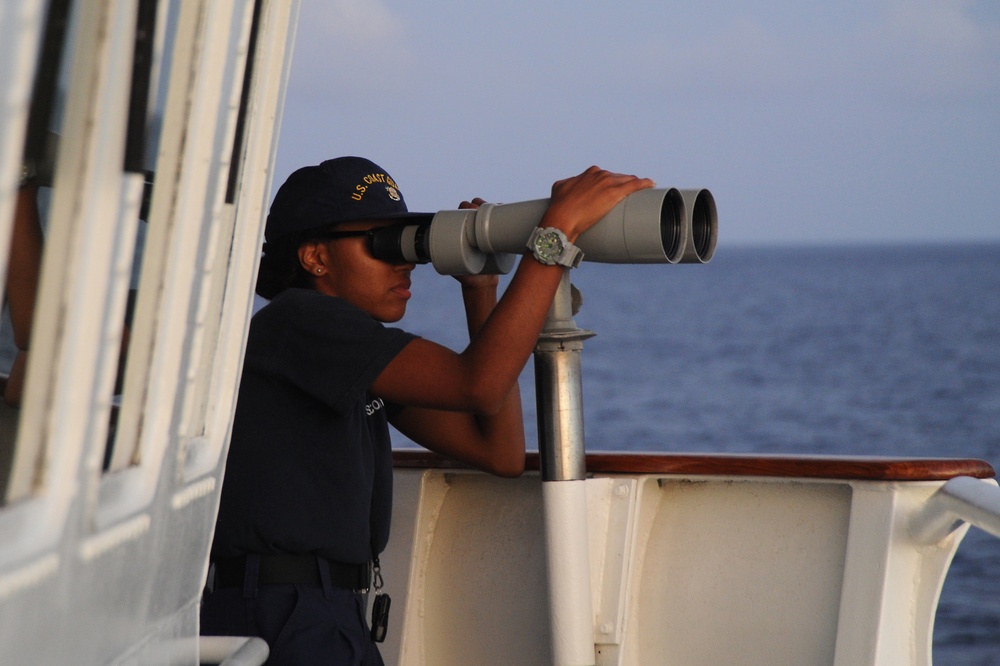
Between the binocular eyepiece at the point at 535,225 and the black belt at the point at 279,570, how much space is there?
54 cm

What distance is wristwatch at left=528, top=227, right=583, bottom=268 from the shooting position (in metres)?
2.18

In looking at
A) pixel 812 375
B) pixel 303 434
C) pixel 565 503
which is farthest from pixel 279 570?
pixel 812 375

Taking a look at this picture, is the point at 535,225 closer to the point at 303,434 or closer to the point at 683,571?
the point at 303,434

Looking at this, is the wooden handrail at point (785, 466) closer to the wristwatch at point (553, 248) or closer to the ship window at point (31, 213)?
the wristwatch at point (553, 248)

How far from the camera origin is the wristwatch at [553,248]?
218cm

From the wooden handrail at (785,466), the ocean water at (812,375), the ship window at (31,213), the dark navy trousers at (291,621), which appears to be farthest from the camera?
the ocean water at (812,375)

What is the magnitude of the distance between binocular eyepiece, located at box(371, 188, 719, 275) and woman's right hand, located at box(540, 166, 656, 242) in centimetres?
2

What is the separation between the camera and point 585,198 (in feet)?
7.21

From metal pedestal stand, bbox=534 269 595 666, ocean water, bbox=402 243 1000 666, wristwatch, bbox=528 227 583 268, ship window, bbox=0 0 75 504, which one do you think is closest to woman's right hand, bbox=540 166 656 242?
wristwatch, bbox=528 227 583 268

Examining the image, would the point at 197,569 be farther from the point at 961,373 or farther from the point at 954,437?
the point at 961,373

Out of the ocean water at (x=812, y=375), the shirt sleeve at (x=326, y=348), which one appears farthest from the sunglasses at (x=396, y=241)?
the ocean water at (x=812, y=375)

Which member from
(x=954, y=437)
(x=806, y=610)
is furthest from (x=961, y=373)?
(x=806, y=610)

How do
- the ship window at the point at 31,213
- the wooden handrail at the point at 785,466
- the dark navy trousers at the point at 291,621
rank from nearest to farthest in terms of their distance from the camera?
the ship window at the point at 31,213 → the dark navy trousers at the point at 291,621 → the wooden handrail at the point at 785,466

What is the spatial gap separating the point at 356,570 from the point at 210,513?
0.68m
